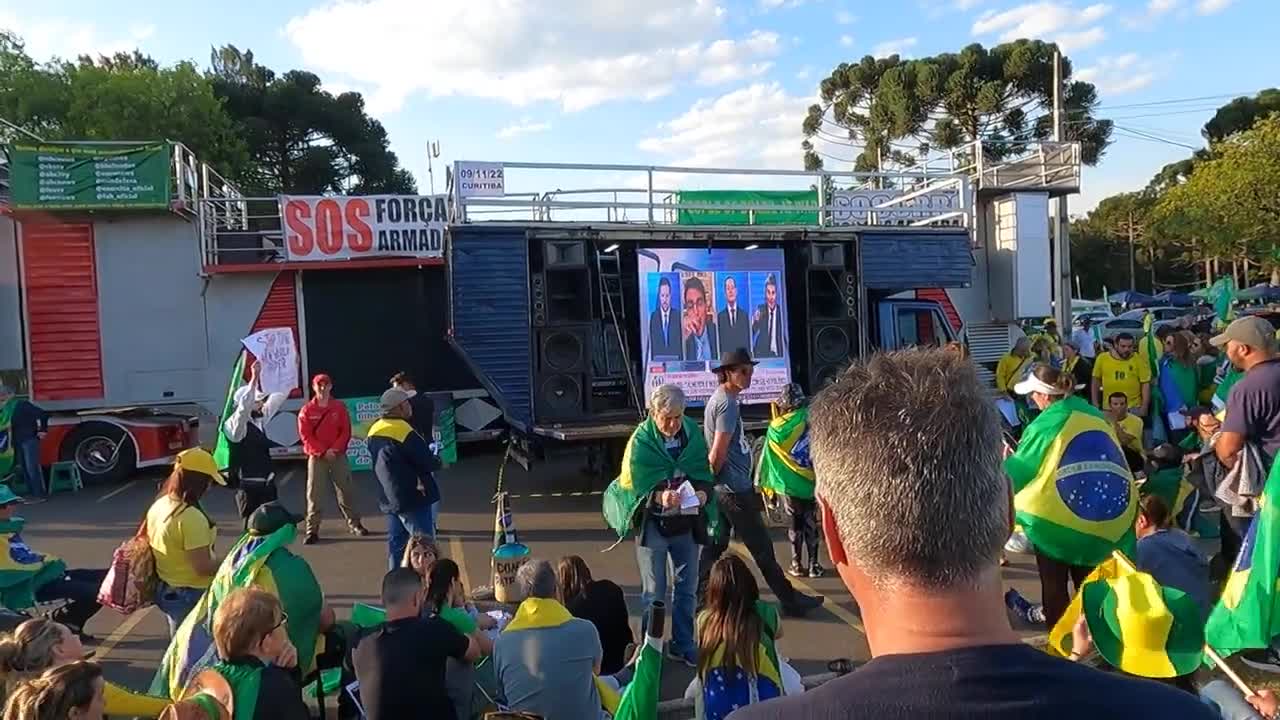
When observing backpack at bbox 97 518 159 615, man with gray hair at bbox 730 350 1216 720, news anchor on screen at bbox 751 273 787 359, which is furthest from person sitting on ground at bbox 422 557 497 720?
news anchor on screen at bbox 751 273 787 359

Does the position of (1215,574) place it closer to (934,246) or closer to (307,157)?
(934,246)

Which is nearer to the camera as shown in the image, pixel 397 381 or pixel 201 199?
pixel 397 381

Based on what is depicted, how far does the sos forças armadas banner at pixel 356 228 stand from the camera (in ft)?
43.4

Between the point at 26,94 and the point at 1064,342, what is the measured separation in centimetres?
3669

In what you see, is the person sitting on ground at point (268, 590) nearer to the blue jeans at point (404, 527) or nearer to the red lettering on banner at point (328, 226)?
the blue jeans at point (404, 527)

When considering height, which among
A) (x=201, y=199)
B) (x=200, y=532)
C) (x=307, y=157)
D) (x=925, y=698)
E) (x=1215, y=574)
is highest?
(x=307, y=157)

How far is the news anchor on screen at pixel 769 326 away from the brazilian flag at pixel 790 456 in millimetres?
4198

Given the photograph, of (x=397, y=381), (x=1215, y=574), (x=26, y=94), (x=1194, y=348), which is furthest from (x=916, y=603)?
(x=26, y=94)

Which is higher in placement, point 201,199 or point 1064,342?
point 201,199

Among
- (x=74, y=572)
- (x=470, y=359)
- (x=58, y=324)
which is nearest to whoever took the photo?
(x=74, y=572)

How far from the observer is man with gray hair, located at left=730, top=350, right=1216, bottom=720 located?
1.05 meters

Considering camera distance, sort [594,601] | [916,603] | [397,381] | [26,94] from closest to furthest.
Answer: [916,603] < [594,601] < [397,381] < [26,94]

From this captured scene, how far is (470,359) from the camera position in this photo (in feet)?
31.0

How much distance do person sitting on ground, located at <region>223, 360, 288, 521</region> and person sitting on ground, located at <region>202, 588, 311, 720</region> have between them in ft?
14.7
